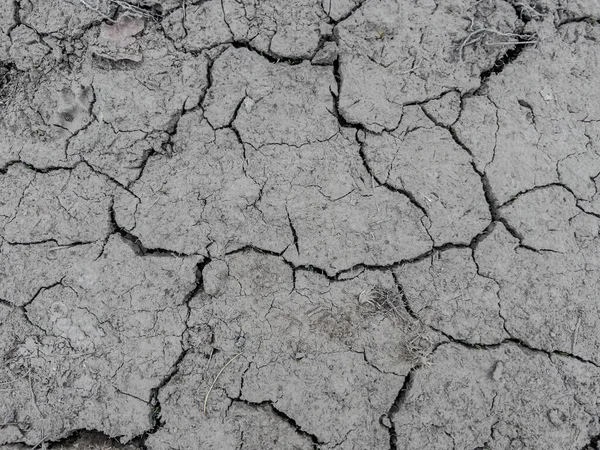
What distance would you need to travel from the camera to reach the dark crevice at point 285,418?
2.29 meters

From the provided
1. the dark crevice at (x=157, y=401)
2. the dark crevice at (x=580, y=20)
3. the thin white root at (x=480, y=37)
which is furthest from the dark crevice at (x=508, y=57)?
the dark crevice at (x=157, y=401)

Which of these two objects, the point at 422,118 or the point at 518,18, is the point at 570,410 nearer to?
the point at 422,118

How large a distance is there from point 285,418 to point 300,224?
2.87ft

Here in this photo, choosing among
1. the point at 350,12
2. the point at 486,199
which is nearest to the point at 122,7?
the point at 350,12

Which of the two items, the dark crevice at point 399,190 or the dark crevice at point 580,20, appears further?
the dark crevice at point 580,20

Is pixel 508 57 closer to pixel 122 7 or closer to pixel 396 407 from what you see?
pixel 396 407

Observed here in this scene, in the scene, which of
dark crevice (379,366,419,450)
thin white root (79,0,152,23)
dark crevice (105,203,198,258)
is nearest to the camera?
dark crevice (379,366,419,450)

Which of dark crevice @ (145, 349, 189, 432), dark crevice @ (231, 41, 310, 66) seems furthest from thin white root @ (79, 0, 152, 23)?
dark crevice @ (145, 349, 189, 432)

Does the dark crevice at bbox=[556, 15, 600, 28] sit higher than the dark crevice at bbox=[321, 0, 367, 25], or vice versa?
the dark crevice at bbox=[556, 15, 600, 28]

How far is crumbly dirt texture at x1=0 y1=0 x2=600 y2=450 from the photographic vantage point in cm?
231

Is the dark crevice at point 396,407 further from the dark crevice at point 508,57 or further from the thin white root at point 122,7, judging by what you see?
the thin white root at point 122,7

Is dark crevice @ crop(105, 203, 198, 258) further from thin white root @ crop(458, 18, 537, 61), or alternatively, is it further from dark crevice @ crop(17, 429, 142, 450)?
thin white root @ crop(458, 18, 537, 61)

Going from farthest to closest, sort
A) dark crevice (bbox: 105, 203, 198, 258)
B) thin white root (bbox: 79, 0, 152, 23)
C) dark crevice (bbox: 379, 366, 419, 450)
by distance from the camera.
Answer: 1. thin white root (bbox: 79, 0, 152, 23)
2. dark crevice (bbox: 105, 203, 198, 258)
3. dark crevice (bbox: 379, 366, 419, 450)

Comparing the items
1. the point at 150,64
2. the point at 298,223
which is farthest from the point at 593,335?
the point at 150,64
